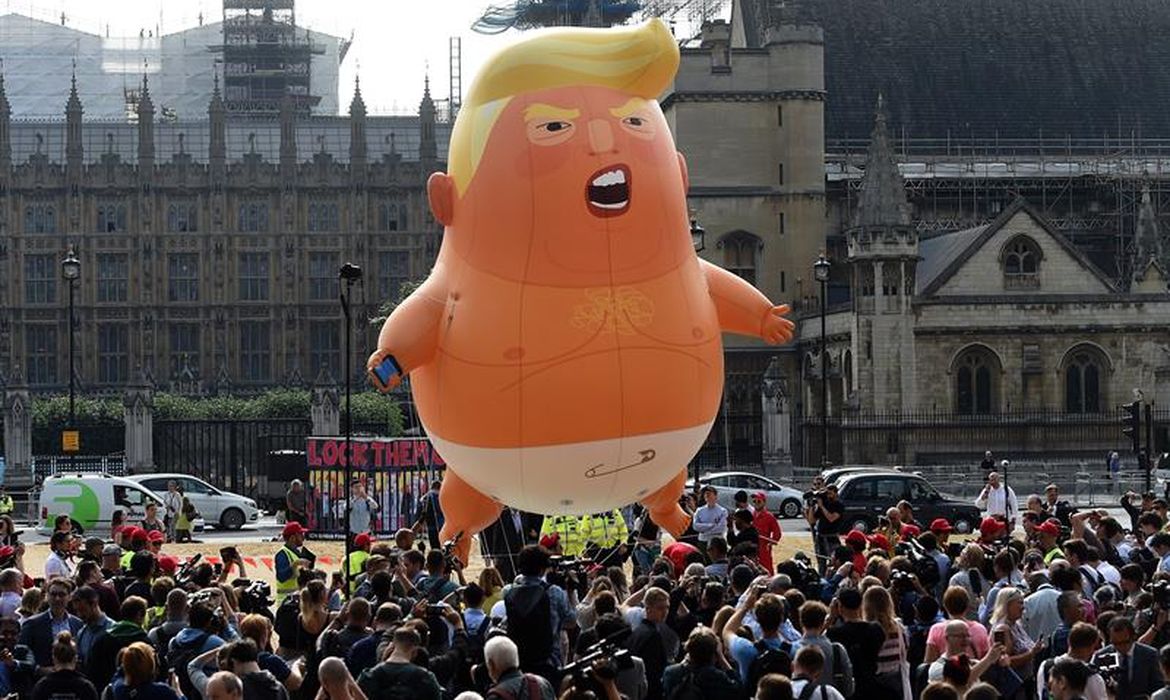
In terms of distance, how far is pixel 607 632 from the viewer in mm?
11734

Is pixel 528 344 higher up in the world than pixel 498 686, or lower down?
higher up

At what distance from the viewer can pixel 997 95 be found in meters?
70.9

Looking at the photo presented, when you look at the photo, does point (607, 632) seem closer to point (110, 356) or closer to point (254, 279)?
point (254, 279)

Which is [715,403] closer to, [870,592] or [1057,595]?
[1057,595]

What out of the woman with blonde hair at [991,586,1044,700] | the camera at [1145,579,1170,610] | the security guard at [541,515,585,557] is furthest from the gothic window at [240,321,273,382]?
the camera at [1145,579,1170,610]

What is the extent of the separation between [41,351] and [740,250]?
29220 mm

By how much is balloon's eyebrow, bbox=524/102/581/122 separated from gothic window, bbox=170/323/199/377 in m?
63.7

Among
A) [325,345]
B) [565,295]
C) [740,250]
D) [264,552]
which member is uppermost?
[740,250]

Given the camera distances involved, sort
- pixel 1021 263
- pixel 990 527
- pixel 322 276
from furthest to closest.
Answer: pixel 322 276 → pixel 1021 263 → pixel 990 527

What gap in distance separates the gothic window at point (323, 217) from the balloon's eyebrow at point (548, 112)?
63.3 m

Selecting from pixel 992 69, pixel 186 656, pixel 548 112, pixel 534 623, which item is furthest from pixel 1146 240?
pixel 186 656

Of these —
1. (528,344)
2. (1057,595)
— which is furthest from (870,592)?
(528,344)

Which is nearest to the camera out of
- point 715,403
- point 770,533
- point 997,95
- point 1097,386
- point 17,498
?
point 715,403

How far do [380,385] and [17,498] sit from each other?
30973mm
